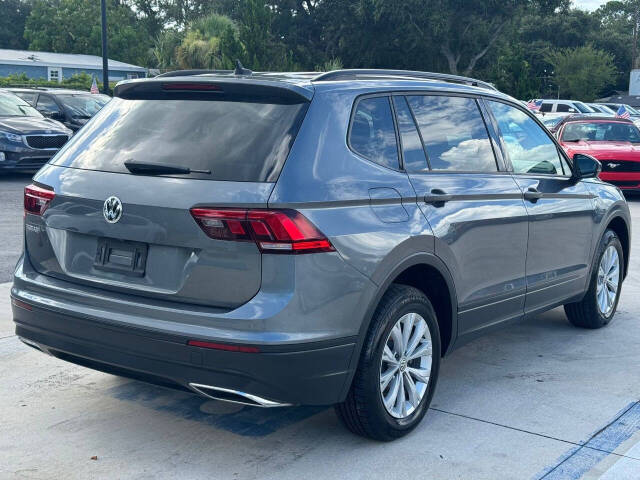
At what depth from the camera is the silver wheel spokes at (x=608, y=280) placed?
22.3ft

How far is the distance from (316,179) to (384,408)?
1190mm

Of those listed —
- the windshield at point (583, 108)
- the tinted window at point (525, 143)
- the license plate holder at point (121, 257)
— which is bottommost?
the windshield at point (583, 108)

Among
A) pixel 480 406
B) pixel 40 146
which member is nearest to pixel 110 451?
pixel 480 406

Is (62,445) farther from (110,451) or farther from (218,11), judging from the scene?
(218,11)

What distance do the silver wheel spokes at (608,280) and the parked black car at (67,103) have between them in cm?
1509

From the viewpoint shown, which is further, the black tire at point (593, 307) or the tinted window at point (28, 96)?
the tinted window at point (28, 96)

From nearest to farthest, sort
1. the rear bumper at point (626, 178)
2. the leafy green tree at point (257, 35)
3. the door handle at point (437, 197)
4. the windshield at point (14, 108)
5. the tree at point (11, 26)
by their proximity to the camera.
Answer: the door handle at point (437, 197), the rear bumper at point (626, 178), the windshield at point (14, 108), the leafy green tree at point (257, 35), the tree at point (11, 26)

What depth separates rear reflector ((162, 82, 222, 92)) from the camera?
13.9 feet

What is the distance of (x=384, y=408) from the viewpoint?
14.3 feet

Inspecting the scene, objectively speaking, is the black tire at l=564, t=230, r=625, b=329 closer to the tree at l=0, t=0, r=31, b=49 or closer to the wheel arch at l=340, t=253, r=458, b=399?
the wheel arch at l=340, t=253, r=458, b=399

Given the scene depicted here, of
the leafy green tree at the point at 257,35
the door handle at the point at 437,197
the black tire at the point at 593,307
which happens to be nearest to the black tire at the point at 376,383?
the door handle at the point at 437,197

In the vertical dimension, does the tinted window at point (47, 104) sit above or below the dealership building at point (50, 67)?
above

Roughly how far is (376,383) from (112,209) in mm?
1460

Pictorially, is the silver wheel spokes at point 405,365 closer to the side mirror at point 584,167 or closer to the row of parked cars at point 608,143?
the side mirror at point 584,167
